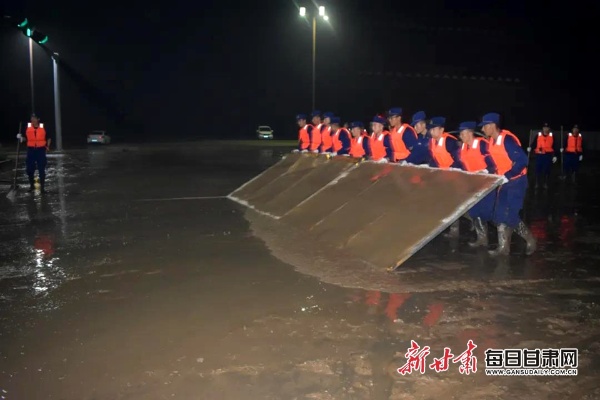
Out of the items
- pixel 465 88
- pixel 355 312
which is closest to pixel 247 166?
pixel 355 312

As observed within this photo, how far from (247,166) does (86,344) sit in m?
20.0

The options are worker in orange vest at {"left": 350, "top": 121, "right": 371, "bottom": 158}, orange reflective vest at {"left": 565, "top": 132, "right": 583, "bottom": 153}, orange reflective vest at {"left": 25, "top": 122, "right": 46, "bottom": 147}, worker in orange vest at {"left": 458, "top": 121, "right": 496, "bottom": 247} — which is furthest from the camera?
orange reflective vest at {"left": 565, "top": 132, "right": 583, "bottom": 153}

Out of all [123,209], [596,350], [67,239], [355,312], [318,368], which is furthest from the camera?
[123,209]

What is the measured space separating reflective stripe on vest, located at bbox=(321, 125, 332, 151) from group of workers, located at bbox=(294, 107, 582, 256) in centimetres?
119

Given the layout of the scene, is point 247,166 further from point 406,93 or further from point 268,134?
point 406,93

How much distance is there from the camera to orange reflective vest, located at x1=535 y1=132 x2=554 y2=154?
1609 centimetres

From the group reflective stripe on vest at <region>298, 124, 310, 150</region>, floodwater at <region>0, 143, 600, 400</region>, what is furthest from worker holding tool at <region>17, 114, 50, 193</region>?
reflective stripe on vest at <region>298, 124, 310, 150</region>

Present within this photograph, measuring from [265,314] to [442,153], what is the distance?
4.63 m

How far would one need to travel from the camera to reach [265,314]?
5422mm

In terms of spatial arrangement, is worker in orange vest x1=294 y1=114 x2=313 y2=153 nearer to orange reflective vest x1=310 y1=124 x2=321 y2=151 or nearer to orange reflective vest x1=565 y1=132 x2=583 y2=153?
orange reflective vest x1=310 y1=124 x2=321 y2=151

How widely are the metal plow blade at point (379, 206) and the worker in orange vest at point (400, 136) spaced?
43 centimetres

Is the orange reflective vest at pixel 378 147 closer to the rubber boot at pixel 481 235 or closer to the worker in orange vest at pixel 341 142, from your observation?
the worker in orange vest at pixel 341 142

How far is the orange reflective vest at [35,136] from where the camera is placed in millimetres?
14828

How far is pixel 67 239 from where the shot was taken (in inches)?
355
